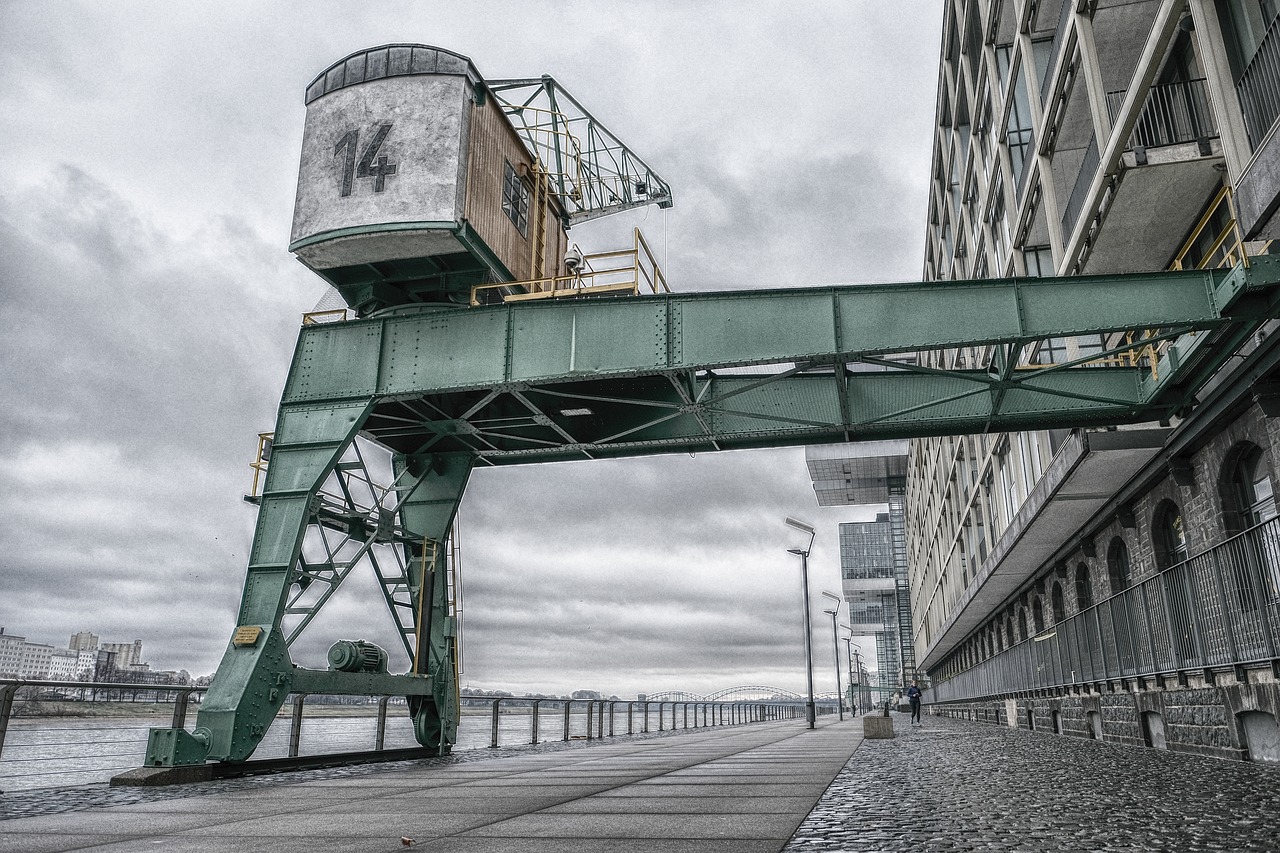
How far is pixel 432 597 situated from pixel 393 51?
10334 millimetres

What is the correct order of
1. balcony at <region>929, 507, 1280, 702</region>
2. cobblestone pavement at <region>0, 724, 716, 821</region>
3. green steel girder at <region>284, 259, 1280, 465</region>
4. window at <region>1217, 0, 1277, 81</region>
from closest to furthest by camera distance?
→ cobblestone pavement at <region>0, 724, 716, 821</region> → balcony at <region>929, 507, 1280, 702</region> → window at <region>1217, 0, 1277, 81</region> → green steel girder at <region>284, 259, 1280, 465</region>

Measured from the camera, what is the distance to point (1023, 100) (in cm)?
2081

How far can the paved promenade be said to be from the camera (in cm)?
553

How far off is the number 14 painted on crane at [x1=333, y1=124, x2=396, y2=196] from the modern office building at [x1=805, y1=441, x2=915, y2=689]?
123ft

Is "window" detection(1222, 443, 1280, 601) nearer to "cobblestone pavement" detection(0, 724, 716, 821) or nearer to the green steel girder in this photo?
the green steel girder

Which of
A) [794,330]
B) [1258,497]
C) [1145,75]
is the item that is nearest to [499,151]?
[794,330]

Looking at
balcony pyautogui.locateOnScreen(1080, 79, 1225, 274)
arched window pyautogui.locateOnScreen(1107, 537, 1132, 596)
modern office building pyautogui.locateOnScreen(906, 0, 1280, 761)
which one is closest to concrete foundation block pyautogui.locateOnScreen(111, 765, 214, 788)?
modern office building pyautogui.locateOnScreen(906, 0, 1280, 761)

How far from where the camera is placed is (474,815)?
7176mm

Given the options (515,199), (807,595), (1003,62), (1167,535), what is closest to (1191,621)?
(1167,535)

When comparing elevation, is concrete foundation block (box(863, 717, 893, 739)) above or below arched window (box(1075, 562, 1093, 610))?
below

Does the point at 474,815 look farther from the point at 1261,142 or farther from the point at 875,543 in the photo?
the point at 875,543

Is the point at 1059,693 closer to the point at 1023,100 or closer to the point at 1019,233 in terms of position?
the point at 1019,233

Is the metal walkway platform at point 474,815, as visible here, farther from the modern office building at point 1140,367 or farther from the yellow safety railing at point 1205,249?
the yellow safety railing at point 1205,249

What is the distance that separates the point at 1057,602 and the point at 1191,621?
1225cm
